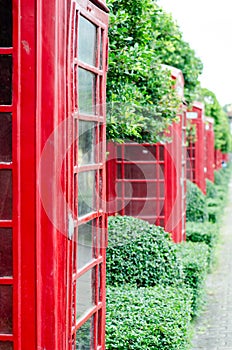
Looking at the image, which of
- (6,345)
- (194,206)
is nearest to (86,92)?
(6,345)

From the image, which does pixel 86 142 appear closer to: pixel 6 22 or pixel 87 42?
pixel 87 42

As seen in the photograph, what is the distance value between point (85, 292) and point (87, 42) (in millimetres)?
1335

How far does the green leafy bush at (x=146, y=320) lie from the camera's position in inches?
192

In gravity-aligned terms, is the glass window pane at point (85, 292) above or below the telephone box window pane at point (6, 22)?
below

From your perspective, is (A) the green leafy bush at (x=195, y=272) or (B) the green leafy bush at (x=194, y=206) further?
(B) the green leafy bush at (x=194, y=206)

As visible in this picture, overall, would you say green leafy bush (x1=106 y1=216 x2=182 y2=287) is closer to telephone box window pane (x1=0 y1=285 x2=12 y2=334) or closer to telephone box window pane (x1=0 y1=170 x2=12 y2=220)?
telephone box window pane (x1=0 y1=285 x2=12 y2=334)

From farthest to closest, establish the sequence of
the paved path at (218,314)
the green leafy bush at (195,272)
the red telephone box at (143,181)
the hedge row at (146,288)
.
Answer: the red telephone box at (143,181) → the green leafy bush at (195,272) → the paved path at (218,314) → the hedge row at (146,288)

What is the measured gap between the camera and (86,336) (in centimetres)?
387

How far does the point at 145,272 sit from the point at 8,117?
3722 mm

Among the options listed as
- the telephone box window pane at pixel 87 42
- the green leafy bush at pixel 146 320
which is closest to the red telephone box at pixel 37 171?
the telephone box window pane at pixel 87 42

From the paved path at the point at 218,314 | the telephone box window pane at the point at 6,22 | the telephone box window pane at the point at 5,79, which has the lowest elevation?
the paved path at the point at 218,314

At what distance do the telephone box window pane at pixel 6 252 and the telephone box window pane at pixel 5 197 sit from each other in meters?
0.07

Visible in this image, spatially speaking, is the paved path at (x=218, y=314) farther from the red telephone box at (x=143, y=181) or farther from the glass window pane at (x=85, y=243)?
the glass window pane at (x=85, y=243)

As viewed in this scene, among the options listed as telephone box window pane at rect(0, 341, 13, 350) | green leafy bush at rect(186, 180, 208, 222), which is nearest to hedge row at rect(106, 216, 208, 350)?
telephone box window pane at rect(0, 341, 13, 350)
